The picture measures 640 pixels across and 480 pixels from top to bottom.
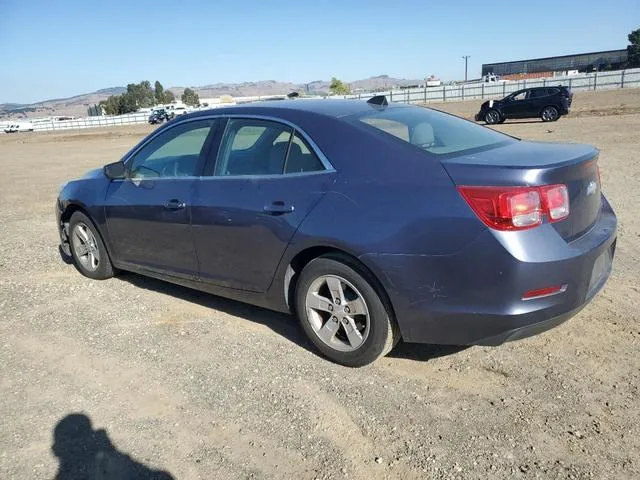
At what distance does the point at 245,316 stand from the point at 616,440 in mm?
2815

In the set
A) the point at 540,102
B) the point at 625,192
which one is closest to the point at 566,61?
the point at 540,102

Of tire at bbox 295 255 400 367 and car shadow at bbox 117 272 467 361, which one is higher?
tire at bbox 295 255 400 367

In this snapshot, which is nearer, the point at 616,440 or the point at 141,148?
the point at 616,440

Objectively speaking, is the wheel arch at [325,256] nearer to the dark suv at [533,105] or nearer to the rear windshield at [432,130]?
the rear windshield at [432,130]

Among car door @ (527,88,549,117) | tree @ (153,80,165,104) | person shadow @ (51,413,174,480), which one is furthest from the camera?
tree @ (153,80,165,104)

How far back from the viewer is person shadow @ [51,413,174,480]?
2.70m

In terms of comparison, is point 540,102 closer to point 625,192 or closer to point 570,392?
point 625,192

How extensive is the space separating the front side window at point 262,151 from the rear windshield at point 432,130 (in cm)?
46

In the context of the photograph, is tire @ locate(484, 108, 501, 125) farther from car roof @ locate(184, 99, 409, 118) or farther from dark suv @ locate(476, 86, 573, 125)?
car roof @ locate(184, 99, 409, 118)

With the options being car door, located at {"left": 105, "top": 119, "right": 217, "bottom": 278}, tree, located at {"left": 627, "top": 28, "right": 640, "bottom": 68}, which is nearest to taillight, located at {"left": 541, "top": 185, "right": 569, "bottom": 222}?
car door, located at {"left": 105, "top": 119, "right": 217, "bottom": 278}

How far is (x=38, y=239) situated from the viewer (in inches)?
299

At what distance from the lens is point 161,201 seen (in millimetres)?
4391

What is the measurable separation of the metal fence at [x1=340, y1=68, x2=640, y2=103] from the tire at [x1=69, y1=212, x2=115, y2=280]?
3856 centimetres

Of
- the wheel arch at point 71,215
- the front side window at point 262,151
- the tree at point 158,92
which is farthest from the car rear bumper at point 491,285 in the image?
the tree at point 158,92
